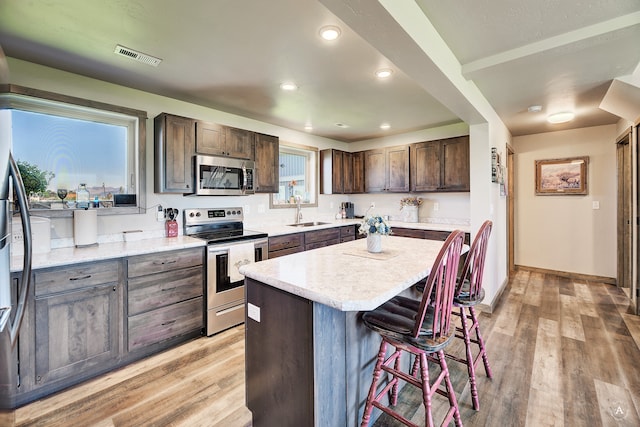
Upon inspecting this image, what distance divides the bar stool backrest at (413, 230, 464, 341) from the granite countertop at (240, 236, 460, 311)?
0.14m

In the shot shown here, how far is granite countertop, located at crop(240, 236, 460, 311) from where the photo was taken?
1257 mm

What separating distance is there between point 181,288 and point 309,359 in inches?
68.8

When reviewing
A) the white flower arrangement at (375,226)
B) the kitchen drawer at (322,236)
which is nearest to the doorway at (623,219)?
the kitchen drawer at (322,236)

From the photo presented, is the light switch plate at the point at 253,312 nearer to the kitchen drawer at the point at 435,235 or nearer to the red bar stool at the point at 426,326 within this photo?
the red bar stool at the point at 426,326

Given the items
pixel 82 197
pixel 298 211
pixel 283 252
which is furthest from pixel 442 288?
pixel 298 211

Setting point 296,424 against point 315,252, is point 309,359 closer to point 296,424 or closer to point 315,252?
point 296,424

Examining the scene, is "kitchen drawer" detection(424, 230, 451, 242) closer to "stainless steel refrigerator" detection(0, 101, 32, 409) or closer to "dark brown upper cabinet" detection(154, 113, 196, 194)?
"dark brown upper cabinet" detection(154, 113, 196, 194)

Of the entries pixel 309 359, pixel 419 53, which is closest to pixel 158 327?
pixel 309 359

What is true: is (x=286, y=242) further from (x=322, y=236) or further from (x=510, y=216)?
(x=510, y=216)

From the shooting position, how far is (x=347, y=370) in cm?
154

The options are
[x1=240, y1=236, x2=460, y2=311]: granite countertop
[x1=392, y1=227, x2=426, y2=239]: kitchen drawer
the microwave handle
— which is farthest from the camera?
[x1=392, y1=227, x2=426, y2=239]: kitchen drawer

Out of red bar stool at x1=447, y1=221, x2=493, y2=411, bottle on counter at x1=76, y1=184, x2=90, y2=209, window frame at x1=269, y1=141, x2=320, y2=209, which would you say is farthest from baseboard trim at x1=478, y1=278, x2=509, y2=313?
bottle on counter at x1=76, y1=184, x2=90, y2=209

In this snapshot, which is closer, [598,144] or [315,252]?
[315,252]

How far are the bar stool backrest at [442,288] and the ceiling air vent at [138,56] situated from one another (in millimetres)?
2505
